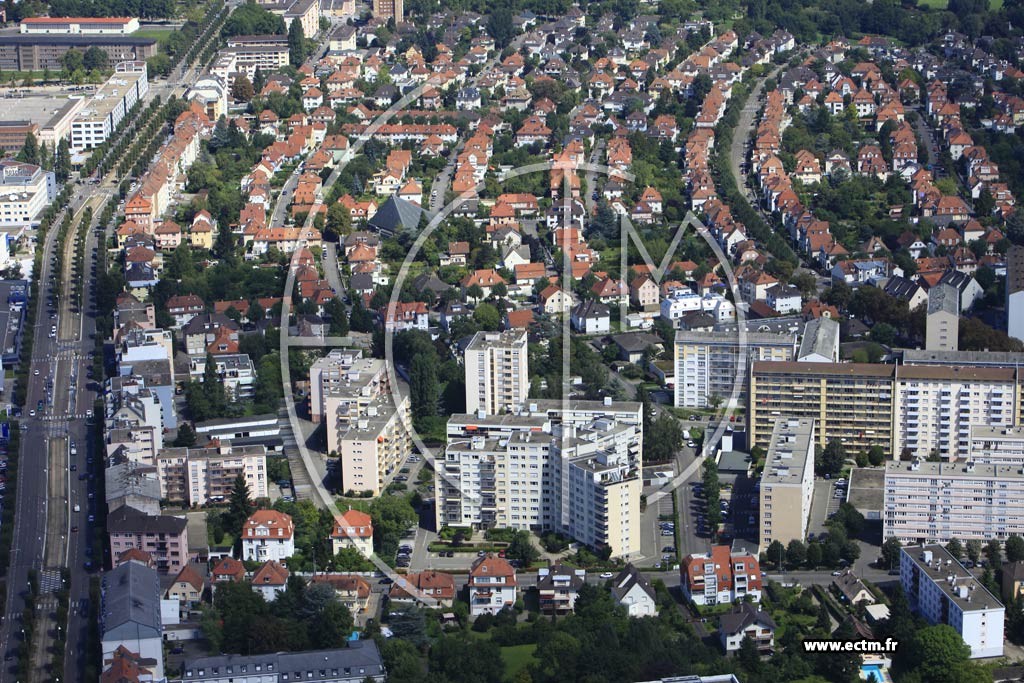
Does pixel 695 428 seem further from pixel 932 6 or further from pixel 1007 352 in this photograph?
pixel 932 6

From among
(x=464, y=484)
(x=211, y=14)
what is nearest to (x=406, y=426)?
(x=464, y=484)

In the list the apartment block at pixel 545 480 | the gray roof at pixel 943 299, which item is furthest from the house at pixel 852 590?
the gray roof at pixel 943 299

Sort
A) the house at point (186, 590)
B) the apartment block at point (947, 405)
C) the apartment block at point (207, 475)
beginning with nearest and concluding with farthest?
the house at point (186, 590), the apartment block at point (207, 475), the apartment block at point (947, 405)

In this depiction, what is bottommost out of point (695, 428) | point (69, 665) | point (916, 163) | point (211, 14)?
point (69, 665)

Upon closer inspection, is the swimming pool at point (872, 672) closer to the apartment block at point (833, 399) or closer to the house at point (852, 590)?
the house at point (852, 590)

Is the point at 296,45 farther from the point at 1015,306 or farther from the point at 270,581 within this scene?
the point at 270,581
